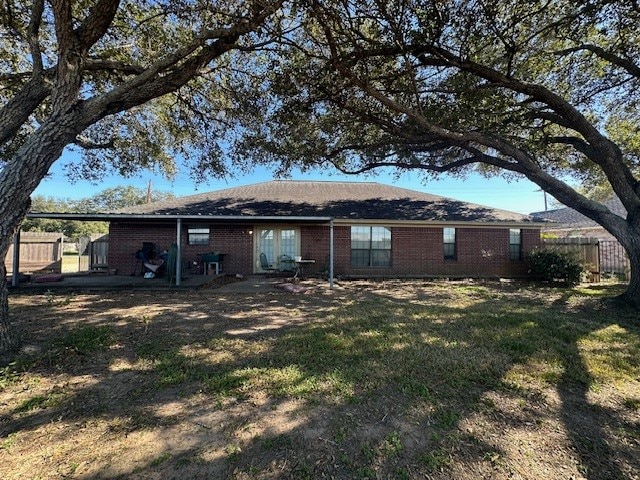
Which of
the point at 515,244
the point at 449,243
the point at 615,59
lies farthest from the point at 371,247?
the point at 615,59

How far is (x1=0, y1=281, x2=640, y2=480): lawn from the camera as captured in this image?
2.37 meters

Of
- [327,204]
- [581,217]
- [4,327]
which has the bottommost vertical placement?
[4,327]

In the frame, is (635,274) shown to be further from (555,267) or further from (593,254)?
(593,254)

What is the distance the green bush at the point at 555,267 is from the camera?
11.5 metres

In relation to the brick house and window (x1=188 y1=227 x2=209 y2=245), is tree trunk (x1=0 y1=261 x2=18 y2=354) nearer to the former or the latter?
the brick house

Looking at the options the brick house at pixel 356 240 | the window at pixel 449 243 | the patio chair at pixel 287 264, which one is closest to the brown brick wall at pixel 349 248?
the brick house at pixel 356 240

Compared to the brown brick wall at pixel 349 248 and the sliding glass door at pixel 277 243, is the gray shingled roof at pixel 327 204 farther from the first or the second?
the sliding glass door at pixel 277 243

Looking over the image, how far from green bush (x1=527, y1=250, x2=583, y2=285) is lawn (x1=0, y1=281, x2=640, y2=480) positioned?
582 centimetres

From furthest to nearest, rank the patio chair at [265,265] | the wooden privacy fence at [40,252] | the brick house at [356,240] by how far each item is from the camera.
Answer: the wooden privacy fence at [40,252] < the brick house at [356,240] < the patio chair at [265,265]

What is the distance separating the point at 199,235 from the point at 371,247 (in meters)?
7.39

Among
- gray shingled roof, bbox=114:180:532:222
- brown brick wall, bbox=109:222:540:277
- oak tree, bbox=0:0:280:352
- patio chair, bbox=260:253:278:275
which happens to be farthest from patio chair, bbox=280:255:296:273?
oak tree, bbox=0:0:280:352

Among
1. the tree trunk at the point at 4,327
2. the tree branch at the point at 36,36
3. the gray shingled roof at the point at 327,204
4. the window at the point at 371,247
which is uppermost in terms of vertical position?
the tree branch at the point at 36,36

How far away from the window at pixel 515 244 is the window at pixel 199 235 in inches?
523

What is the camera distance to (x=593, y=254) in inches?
513
